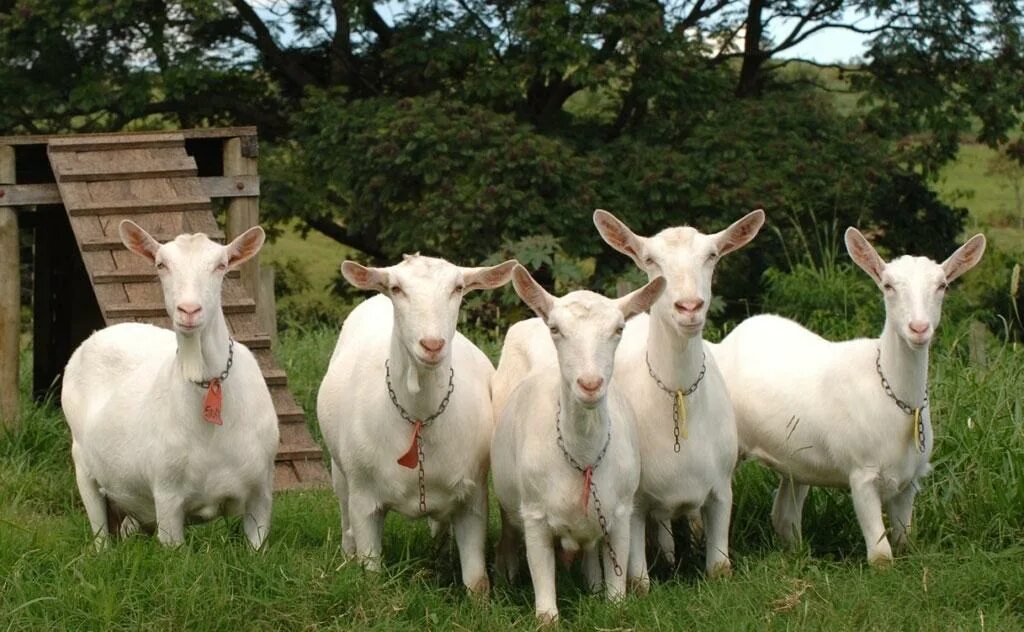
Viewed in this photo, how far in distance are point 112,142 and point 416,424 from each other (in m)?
4.47

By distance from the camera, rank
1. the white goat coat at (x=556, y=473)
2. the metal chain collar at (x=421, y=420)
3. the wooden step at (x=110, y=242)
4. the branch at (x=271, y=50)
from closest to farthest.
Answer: the white goat coat at (x=556, y=473)
the metal chain collar at (x=421, y=420)
the wooden step at (x=110, y=242)
the branch at (x=271, y=50)

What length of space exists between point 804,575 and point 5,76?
39.9 feet

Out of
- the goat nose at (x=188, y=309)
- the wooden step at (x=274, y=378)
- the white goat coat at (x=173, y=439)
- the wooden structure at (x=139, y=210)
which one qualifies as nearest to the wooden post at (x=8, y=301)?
the wooden structure at (x=139, y=210)

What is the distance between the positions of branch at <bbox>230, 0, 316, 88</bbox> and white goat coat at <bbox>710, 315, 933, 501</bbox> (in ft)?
35.3

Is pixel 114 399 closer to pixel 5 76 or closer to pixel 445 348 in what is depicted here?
pixel 445 348

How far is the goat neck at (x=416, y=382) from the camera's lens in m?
6.63

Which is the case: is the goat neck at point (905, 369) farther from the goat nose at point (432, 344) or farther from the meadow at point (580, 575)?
the goat nose at point (432, 344)

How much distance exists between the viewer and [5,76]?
16500 millimetres

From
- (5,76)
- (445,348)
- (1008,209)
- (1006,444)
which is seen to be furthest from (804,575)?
(1008,209)

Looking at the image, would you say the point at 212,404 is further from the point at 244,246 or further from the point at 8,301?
the point at 8,301

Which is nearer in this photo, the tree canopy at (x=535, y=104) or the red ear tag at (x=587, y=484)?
the red ear tag at (x=587, y=484)

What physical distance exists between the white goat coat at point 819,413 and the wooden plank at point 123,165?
3947mm

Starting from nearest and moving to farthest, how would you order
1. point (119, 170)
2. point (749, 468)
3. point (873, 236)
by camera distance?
point (749, 468) < point (119, 170) < point (873, 236)

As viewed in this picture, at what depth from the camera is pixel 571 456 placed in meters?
6.47
